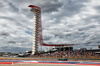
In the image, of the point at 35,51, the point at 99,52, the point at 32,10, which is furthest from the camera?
the point at 32,10

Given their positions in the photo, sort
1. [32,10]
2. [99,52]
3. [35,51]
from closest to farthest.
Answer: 1. [99,52]
2. [35,51]
3. [32,10]

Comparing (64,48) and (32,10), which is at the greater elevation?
(32,10)

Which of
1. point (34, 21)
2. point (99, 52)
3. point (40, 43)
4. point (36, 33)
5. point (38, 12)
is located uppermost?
point (38, 12)

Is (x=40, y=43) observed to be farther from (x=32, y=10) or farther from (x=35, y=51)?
(x=32, y=10)

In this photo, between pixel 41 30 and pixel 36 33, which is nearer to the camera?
pixel 36 33

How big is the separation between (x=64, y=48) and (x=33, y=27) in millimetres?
30994

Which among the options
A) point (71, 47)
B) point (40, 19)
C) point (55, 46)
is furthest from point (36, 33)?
point (71, 47)

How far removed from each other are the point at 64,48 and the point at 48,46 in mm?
14991

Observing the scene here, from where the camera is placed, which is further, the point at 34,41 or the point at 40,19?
the point at 40,19

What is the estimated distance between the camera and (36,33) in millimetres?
94312

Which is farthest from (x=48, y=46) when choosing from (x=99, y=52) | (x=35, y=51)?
(x=99, y=52)

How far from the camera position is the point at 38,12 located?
98.8m

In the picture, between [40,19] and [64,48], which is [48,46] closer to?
[64,48]

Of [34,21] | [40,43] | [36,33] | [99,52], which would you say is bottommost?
[99,52]
